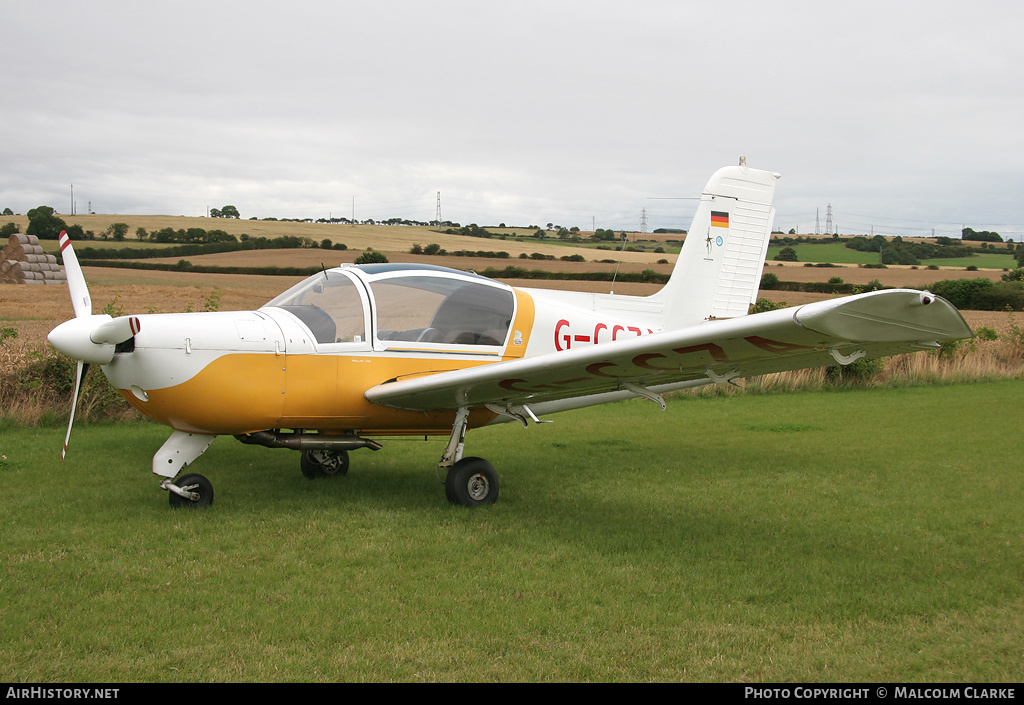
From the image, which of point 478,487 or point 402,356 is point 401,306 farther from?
→ point 478,487

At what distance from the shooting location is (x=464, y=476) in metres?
6.52

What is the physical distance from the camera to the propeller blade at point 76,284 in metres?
6.23

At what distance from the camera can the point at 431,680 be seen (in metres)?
3.36

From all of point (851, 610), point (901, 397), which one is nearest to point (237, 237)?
point (901, 397)

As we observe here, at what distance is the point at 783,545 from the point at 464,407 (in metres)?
2.76

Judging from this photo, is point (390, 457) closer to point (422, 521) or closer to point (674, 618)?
point (422, 521)

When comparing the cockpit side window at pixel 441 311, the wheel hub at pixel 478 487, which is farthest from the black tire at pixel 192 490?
the wheel hub at pixel 478 487

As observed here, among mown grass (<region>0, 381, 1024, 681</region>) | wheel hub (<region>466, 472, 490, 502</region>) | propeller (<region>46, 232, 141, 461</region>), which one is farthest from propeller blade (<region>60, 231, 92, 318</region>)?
wheel hub (<region>466, 472, 490, 502</region>)

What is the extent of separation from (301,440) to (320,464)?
123cm

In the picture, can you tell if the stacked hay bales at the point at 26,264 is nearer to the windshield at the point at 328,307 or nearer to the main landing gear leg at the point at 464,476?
the windshield at the point at 328,307

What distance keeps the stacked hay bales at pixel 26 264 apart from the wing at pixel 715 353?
3288cm

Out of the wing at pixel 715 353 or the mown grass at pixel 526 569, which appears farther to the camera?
the wing at pixel 715 353

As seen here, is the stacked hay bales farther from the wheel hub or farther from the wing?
the wing

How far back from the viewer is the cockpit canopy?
6594 mm
